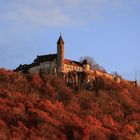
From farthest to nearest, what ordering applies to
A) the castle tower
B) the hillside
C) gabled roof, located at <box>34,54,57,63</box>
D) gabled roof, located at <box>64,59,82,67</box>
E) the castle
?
gabled roof, located at <box>64,59,82,67</box> < gabled roof, located at <box>34,54,57,63</box> < the castle < the castle tower < the hillside

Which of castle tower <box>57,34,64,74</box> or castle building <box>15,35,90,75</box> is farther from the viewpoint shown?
castle building <box>15,35,90,75</box>

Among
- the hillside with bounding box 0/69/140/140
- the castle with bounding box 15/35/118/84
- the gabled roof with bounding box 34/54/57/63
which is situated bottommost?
the hillside with bounding box 0/69/140/140

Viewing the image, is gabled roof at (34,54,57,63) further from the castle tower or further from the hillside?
the hillside

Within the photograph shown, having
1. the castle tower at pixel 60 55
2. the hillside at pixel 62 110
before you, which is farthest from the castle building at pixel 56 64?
the hillside at pixel 62 110

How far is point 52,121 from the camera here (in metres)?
120

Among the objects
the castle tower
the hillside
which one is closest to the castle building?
the castle tower

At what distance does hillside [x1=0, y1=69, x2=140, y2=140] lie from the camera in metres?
118

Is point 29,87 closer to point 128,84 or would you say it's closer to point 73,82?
point 73,82

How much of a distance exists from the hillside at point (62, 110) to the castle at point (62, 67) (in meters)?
1.10

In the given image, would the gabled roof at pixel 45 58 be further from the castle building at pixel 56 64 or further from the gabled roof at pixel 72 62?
the gabled roof at pixel 72 62

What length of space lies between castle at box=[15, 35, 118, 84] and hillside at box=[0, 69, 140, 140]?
1.10m

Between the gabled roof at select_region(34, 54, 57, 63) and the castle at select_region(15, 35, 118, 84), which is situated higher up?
the gabled roof at select_region(34, 54, 57, 63)

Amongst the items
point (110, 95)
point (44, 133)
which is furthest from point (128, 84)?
point (44, 133)

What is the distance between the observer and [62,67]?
127812mm
